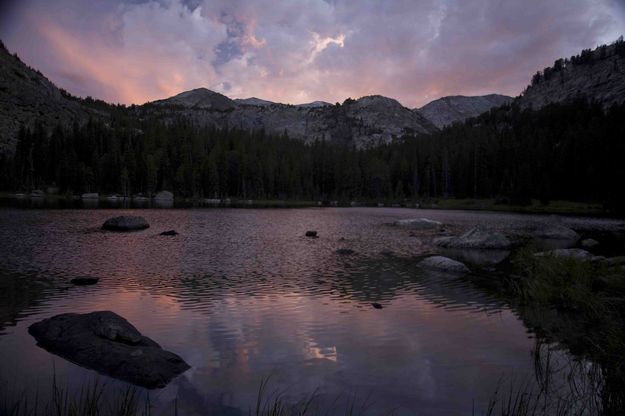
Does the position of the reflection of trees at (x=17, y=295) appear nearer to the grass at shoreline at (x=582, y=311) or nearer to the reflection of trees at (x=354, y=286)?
Result: the reflection of trees at (x=354, y=286)

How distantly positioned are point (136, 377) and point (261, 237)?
34.6 metres

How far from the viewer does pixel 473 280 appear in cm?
2389

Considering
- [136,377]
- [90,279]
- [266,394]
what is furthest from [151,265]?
[266,394]

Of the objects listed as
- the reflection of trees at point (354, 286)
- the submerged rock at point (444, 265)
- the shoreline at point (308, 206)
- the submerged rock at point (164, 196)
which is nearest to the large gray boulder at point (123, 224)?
the reflection of trees at point (354, 286)

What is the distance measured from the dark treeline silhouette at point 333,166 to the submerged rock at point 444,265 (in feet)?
335

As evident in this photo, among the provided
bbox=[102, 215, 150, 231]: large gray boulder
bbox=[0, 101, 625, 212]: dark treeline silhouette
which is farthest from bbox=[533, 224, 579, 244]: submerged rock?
bbox=[0, 101, 625, 212]: dark treeline silhouette

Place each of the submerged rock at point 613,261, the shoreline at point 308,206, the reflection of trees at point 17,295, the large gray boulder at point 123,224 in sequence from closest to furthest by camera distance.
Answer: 1. the reflection of trees at point 17,295
2. the submerged rock at point 613,261
3. the large gray boulder at point 123,224
4. the shoreline at point 308,206

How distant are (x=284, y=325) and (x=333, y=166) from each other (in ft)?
602

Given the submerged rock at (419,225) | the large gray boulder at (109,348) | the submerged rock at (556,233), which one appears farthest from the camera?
the submerged rock at (419,225)

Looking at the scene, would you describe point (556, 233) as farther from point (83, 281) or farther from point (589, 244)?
point (83, 281)

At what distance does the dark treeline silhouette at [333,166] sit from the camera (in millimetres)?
129375

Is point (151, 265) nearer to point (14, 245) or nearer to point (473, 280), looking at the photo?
point (14, 245)

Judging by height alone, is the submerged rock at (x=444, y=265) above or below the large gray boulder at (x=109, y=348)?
below

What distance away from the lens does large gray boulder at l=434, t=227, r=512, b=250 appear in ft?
126
